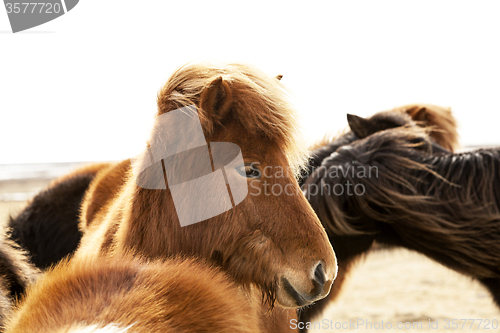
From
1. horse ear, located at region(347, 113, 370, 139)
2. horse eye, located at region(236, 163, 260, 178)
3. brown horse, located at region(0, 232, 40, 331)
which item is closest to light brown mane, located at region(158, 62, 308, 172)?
horse eye, located at region(236, 163, 260, 178)

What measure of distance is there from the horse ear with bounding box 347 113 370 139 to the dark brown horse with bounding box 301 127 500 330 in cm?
38

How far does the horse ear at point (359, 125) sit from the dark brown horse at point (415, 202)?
15.2 inches

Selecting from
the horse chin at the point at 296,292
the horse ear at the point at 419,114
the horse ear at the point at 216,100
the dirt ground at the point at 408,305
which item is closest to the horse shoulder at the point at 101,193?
the horse ear at the point at 216,100

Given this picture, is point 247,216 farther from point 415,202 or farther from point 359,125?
point 359,125

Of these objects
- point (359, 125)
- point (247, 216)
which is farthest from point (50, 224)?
point (359, 125)

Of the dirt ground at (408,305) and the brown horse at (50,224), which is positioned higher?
the brown horse at (50,224)

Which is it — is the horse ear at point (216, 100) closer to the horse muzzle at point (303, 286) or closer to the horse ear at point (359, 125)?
the horse muzzle at point (303, 286)

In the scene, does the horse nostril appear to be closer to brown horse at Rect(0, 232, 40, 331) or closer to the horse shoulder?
brown horse at Rect(0, 232, 40, 331)

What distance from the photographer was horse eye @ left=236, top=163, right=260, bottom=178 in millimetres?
1208

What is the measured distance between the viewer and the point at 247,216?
3.89ft

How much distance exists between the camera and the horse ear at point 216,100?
1156 millimetres

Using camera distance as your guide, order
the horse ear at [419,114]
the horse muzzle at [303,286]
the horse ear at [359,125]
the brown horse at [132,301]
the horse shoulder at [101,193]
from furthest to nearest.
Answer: the horse ear at [419,114], the horse ear at [359,125], the horse shoulder at [101,193], the horse muzzle at [303,286], the brown horse at [132,301]

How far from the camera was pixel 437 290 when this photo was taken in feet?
19.7

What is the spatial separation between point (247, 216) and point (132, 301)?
459 mm
